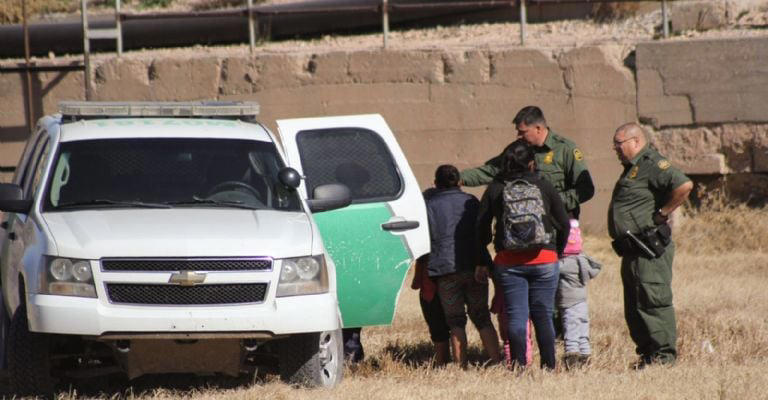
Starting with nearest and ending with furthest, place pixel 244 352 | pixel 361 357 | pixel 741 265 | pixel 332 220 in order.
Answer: pixel 244 352 < pixel 332 220 < pixel 361 357 < pixel 741 265

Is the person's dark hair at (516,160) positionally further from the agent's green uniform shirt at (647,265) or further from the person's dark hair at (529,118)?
the agent's green uniform shirt at (647,265)

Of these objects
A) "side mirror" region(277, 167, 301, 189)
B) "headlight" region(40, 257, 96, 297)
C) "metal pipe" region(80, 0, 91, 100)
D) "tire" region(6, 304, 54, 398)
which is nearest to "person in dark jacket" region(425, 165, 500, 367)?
"side mirror" region(277, 167, 301, 189)

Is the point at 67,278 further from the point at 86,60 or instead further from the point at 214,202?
the point at 86,60

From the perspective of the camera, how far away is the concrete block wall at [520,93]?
14.6 metres

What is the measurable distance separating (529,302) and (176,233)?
2428mm

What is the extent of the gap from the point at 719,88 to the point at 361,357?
6.53 m

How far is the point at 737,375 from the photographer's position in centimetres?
790

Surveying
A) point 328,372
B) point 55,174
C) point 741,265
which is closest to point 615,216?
point 328,372

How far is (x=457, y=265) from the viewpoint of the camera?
924 centimetres

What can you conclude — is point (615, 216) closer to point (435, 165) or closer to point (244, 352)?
point (244, 352)

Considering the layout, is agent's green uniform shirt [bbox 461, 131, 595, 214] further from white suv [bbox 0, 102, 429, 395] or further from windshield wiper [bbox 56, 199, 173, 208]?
windshield wiper [bbox 56, 199, 173, 208]

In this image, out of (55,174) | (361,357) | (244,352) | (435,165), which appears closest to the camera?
(244,352)

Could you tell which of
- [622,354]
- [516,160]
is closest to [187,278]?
[516,160]

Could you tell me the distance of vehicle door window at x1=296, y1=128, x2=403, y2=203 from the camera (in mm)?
9320
